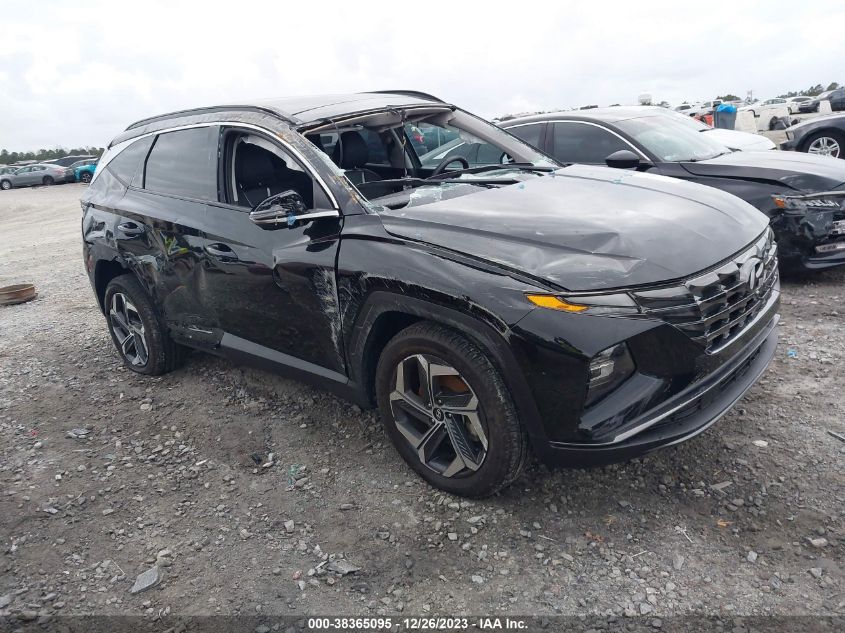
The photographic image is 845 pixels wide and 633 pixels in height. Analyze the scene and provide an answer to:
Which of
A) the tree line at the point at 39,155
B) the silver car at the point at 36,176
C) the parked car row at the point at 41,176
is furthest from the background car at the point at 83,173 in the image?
the tree line at the point at 39,155

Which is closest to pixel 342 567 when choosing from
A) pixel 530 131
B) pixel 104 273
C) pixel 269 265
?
pixel 269 265

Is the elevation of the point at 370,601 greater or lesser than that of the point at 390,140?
lesser

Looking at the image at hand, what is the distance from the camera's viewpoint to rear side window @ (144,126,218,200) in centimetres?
384

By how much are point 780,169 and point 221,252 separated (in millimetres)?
4467

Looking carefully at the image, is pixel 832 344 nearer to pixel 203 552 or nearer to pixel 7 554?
pixel 203 552

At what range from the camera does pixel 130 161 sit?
181 inches

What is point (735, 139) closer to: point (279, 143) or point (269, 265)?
point (279, 143)

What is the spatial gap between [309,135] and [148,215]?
55.4 inches

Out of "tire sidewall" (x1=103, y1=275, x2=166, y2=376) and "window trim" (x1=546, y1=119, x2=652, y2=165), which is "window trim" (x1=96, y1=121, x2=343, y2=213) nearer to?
"tire sidewall" (x1=103, y1=275, x2=166, y2=376)

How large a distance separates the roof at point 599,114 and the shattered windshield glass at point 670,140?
11 centimetres

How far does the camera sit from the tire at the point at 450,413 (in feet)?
8.54

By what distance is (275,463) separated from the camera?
138 inches

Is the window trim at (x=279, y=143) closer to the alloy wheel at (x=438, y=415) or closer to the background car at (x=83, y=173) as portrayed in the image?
the alloy wheel at (x=438, y=415)

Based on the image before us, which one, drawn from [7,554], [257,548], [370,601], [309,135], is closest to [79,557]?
[7,554]
